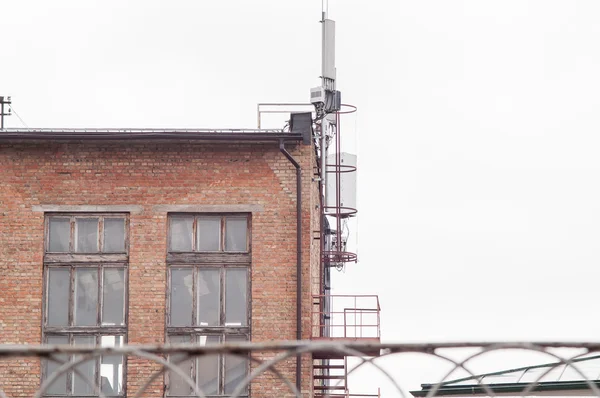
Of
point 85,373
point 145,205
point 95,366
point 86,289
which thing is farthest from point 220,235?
point 85,373

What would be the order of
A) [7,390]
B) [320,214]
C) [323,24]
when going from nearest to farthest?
[7,390] → [323,24] → [320,214]

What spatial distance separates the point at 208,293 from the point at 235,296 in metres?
0.49

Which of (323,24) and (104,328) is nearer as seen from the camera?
(104,328)

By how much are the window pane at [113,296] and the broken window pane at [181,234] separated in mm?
1063

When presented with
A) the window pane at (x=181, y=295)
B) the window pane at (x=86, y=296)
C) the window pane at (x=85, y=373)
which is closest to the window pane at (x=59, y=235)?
the window pane at (x=86, y=296)

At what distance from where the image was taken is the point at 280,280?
23234 mm

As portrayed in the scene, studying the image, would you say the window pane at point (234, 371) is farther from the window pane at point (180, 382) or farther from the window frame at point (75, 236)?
the window frame at point (75, 236)

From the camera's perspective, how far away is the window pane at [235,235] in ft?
76.9

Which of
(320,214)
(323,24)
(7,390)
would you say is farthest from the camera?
(320,214)

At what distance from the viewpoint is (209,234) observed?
23.4m

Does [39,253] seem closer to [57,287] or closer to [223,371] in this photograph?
[57,287]

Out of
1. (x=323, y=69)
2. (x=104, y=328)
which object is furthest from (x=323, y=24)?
(x=104, y=328)

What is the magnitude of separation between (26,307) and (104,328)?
1.44 metres

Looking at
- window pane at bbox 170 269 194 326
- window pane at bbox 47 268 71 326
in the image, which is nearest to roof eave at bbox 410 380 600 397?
window pane at bbox 170 269 194 326
